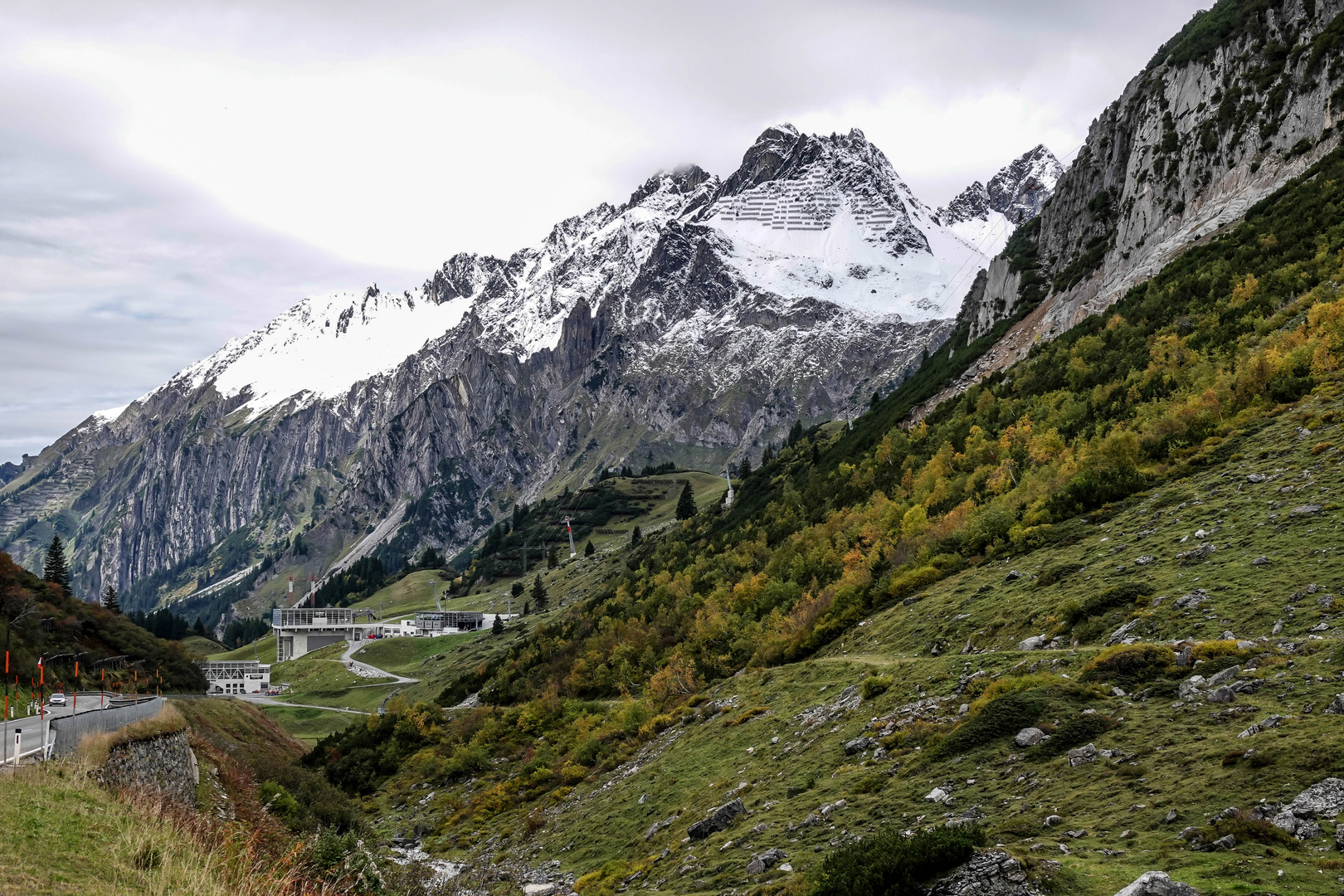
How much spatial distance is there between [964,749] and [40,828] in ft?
63.8

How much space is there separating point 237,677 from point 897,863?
564 feet

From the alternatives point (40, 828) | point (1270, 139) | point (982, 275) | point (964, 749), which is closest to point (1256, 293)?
point (1270, 139)

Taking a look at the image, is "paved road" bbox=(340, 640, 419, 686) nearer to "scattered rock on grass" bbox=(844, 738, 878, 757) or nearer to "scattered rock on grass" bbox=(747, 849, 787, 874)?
"scattered rock on grass" bbox=(844, 738, 878, 757)

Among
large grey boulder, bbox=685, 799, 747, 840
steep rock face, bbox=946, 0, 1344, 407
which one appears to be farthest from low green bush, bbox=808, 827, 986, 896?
steep rock face, bbox=946, 0, 1344, 407

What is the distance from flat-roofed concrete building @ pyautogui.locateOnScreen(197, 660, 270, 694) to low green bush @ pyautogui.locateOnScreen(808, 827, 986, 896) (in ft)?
522

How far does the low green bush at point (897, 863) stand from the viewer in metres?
14.9

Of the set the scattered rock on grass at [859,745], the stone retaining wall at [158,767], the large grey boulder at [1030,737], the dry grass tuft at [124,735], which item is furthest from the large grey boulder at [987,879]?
the stone retaining wall at [158,767]

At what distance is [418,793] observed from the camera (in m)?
67.1

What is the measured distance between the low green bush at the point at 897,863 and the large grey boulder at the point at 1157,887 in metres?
3.53

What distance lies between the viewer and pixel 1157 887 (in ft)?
37.6

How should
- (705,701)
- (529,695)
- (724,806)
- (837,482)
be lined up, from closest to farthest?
1. (724,806)
2. (705,701)
3. (529,695)
4. (837,482)

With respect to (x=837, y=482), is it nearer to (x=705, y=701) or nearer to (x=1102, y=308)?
(x=1102, y=308)

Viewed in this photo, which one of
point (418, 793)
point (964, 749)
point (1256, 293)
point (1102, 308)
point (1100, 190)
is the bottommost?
point (418, 793)

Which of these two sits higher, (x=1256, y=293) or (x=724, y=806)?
(x=1256, y=293)
